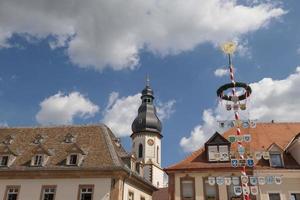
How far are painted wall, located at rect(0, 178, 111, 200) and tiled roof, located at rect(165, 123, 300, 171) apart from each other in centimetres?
654

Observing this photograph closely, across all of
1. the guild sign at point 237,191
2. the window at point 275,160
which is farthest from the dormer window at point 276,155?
the guild sign at point 237,191

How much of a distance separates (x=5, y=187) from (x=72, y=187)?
22.1 ft

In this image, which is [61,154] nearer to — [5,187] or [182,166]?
[5,187]

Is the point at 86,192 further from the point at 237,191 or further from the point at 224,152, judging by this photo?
the point at 224,152

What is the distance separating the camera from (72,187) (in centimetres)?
3575

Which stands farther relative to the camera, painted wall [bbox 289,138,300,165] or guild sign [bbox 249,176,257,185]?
painted wall [bbox 289,138,300,165]

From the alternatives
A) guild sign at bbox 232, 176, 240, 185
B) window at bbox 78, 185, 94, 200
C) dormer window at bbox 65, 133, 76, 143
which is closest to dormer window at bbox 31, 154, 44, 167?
dormer window at bbox 65, 133, 76, 143

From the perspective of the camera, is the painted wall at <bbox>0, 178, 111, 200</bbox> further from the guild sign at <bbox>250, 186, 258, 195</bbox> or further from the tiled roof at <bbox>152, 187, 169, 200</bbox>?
the tiled roof at <bbox>152, 187, 169, 200</bbox>

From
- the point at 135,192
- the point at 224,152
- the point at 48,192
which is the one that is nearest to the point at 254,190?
the point at 224,152

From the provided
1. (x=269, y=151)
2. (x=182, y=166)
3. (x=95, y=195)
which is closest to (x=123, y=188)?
(x=95, y=195)

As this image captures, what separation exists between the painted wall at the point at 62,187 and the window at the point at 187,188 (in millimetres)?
7093

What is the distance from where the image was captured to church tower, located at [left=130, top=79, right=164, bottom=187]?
7750 cm

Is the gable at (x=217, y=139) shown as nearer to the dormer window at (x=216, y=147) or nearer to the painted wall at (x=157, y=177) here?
the dormer window at (x=216, y=147)

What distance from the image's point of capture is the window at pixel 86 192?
115 feet
